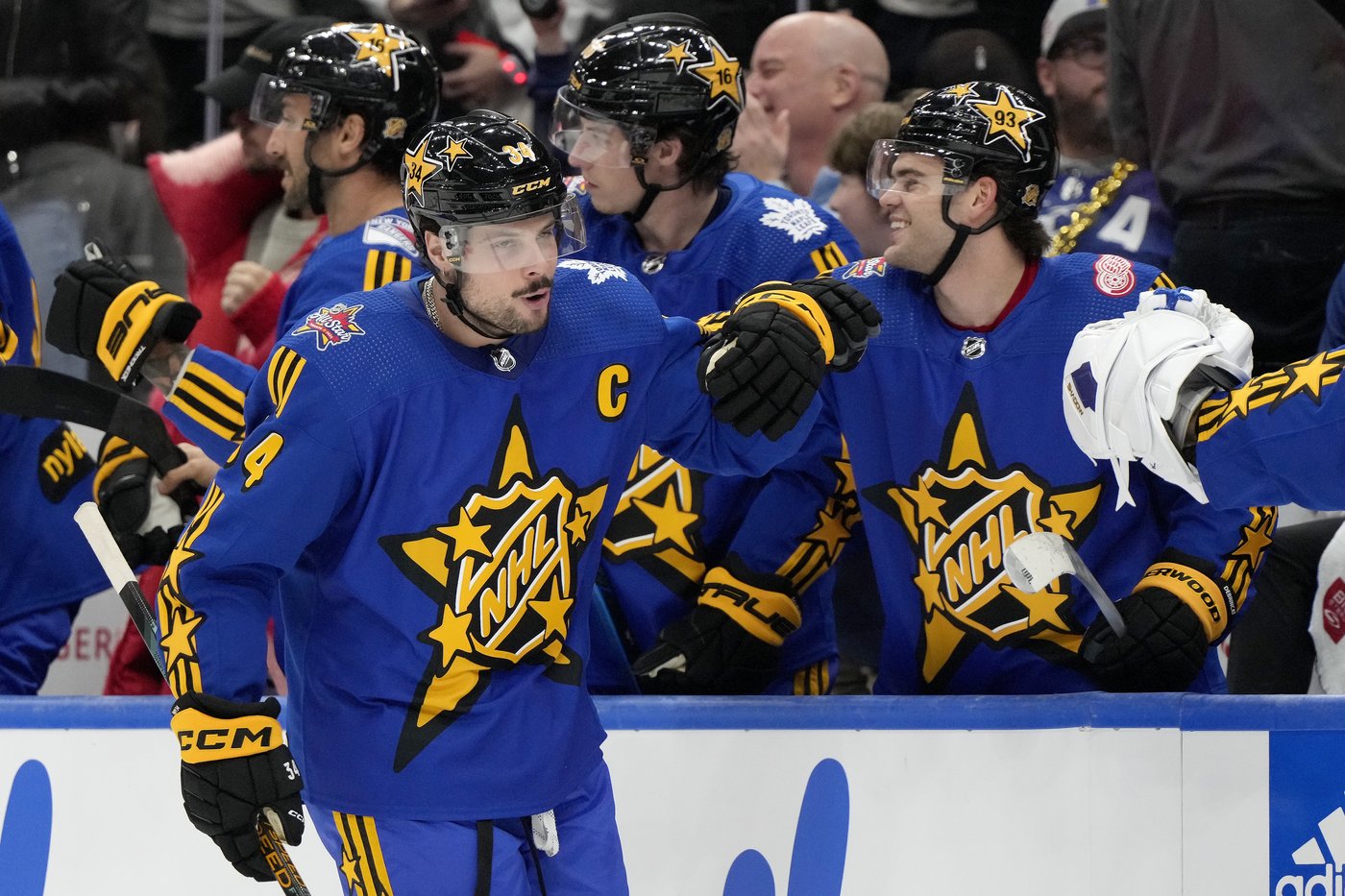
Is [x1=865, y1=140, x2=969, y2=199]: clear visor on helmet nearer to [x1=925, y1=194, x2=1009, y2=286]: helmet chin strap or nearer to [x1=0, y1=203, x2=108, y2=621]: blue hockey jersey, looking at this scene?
[x1=925, y1=194, x2=1009, y2=286]: helmet chin strap

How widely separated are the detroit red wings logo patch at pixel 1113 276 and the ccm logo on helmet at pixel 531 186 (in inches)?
43.3

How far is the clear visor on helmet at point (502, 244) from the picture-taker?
266cm

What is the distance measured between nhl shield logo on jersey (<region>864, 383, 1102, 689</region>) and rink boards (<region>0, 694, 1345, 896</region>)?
0.70 ft

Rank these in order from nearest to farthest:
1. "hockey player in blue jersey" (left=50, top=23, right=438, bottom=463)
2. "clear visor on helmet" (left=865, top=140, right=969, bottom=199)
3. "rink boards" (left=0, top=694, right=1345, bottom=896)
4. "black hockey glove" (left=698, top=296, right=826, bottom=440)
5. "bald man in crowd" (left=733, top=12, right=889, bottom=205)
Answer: "black hockey glove" (left=698, top=296, right=826, bottom=440) → "rink boards" (left=0, top=694, right=1345, bottom=896) → "clear visor on helmet" (left=865, top=140, right=969, bottom=199) → "hockey player in blue jersey" (left=50, top=23, right=438, bottom=463) → "bald man in crowd" (left=733, top=12, right=889, bottom=205)

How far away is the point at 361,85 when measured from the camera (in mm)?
3787

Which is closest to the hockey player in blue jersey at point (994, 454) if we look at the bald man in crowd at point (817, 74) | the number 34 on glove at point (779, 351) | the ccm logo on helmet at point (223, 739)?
the number 34 on glove at point (779, 351)

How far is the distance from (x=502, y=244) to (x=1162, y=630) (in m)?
1.29

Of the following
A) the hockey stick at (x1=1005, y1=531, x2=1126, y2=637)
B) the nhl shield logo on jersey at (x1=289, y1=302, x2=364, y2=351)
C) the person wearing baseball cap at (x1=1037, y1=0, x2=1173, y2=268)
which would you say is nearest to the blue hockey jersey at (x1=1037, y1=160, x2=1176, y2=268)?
the person wearing baseball cap at (x1=1037, y1=0, x2=1173, y2=268)

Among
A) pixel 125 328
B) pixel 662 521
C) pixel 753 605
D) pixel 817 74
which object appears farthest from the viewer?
pixel 817 74

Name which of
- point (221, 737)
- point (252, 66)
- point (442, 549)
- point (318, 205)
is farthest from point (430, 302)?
point (252, 66)

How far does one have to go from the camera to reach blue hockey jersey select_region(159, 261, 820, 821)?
8.25 ft

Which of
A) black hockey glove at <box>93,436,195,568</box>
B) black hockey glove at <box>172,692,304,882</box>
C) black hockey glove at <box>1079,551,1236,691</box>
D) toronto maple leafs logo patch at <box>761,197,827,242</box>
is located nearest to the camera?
black hockey glove at <box>172,692,304,882</box>

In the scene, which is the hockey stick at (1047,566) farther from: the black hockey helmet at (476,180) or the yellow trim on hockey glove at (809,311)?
the black hockey helmet at (476,180)

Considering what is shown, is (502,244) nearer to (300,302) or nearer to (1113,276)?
(300,302)
